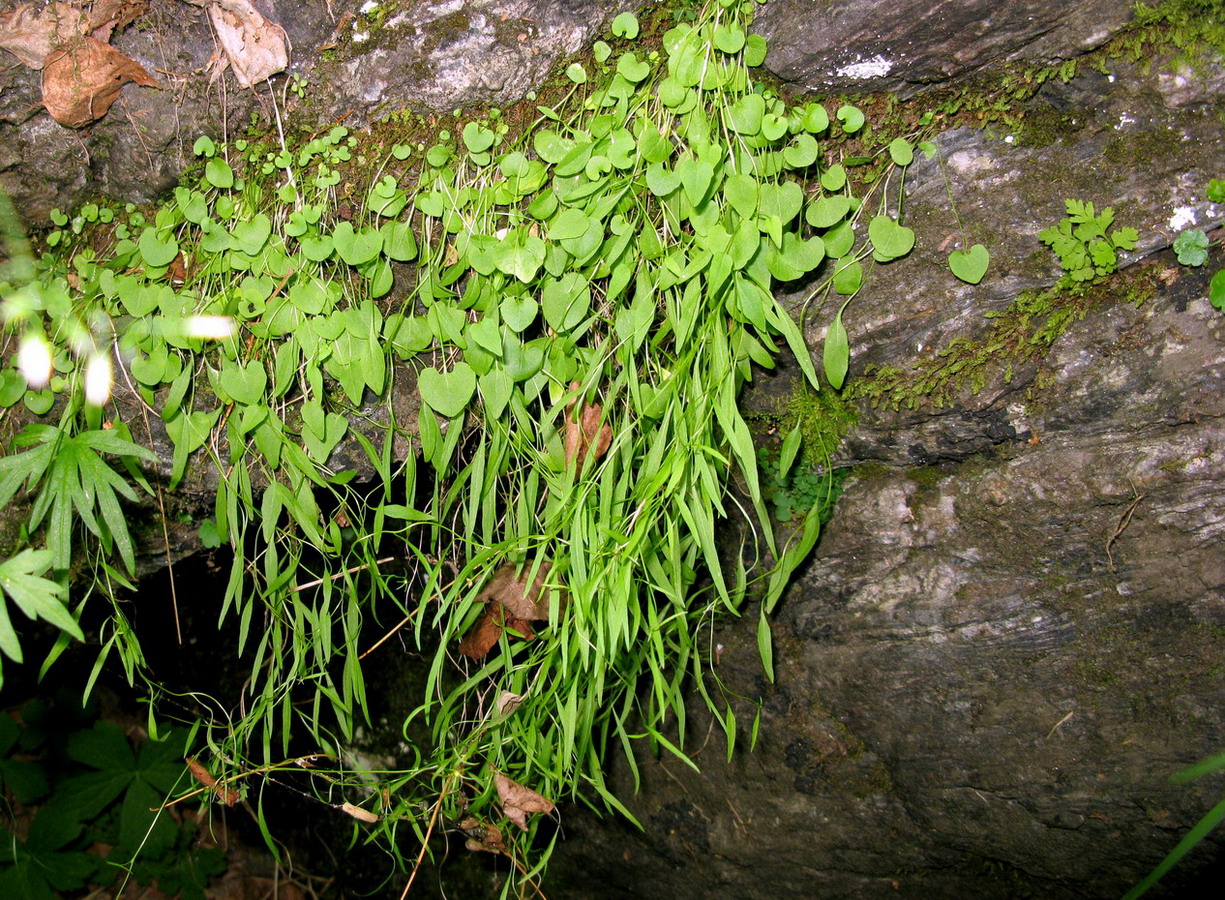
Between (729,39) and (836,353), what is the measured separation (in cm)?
59

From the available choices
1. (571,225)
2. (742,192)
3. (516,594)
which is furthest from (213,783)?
(742,192)

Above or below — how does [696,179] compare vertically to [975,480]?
above

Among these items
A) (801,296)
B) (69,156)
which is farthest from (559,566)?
(69,156)

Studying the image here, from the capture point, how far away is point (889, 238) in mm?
1336

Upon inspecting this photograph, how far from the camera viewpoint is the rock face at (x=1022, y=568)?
1.24 metres

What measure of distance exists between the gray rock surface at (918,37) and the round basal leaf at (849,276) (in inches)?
12.7

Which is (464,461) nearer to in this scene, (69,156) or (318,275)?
(318,275)

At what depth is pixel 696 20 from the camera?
4.55ft

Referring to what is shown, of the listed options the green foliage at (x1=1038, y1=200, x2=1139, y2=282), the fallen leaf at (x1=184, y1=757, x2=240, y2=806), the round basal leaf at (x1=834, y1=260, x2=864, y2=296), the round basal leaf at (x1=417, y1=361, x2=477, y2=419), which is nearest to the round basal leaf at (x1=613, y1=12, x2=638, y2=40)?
the round basal leaf at (x1=834, y1=260, x2=864, y2=296)

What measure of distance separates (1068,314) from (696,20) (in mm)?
843

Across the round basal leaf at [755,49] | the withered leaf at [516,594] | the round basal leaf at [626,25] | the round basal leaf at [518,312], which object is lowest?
the withered leaf at [516,594]

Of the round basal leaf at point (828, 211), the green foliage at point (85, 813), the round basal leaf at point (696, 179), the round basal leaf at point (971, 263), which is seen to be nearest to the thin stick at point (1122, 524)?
Answer: the round basal leaf at point (971, 263)

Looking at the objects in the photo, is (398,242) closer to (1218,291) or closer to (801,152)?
(801,152)

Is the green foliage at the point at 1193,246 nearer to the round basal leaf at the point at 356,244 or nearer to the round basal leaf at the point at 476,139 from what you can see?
the round basal leaf at the point at 476,139
